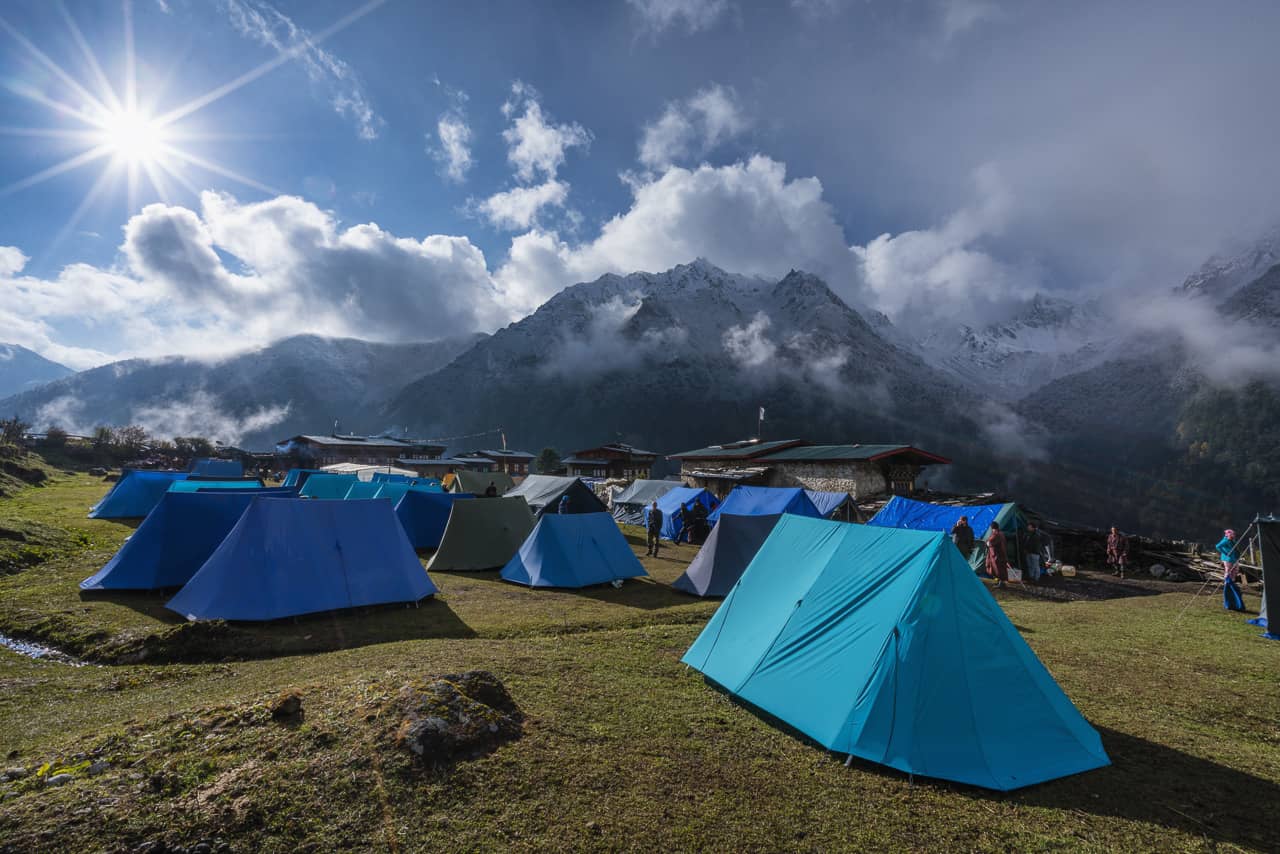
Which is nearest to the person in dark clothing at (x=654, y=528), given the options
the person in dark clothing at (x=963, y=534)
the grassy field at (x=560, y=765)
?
the person in dark clothing at (x=963, y=534)

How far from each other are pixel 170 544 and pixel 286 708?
10.5 metres

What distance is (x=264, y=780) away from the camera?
410 cm

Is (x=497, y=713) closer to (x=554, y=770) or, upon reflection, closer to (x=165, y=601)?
(x=554, y=770)

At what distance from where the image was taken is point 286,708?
4.98 meters

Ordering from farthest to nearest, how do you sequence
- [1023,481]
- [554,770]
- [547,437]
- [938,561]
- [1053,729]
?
[547,437] → [1023,481] → [938,561] → [1053,729] → [554,770]

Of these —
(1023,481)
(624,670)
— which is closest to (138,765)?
(624,670)

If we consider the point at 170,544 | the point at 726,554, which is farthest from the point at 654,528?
the point at 170,544

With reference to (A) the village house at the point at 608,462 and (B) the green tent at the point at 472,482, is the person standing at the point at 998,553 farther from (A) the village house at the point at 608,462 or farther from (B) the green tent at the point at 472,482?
(A) the village house at the point at 608,462

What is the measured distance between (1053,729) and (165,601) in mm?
15673

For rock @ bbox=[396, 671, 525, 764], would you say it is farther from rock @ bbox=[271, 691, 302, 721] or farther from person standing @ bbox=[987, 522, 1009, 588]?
person standing @ bbox=[987, 522, 1009, 588]

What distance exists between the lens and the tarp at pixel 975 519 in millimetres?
17797

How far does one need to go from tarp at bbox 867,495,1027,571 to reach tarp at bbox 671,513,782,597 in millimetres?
5291

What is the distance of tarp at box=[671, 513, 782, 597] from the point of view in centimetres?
1352

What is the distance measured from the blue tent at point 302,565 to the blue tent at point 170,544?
1507 mm
